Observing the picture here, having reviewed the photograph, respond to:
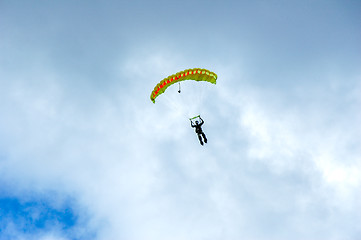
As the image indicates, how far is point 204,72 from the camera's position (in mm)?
31438

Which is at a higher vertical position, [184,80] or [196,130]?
[184,80]

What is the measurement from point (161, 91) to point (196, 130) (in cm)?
515

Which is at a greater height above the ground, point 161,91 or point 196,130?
point 161,91

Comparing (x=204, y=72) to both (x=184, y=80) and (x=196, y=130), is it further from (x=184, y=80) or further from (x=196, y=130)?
(x=196, y=130)

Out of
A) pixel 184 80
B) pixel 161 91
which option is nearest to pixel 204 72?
pixel 184 80

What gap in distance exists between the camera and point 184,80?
30938mm

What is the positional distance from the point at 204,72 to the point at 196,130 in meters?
5.64

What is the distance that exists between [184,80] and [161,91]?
2361 millimetres

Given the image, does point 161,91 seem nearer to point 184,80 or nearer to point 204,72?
point 184,80

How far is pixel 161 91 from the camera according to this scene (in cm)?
3131

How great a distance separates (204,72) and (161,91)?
14.3ft

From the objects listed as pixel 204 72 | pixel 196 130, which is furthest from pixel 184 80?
pixel 196 130

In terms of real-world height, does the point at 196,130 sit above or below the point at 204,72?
below
